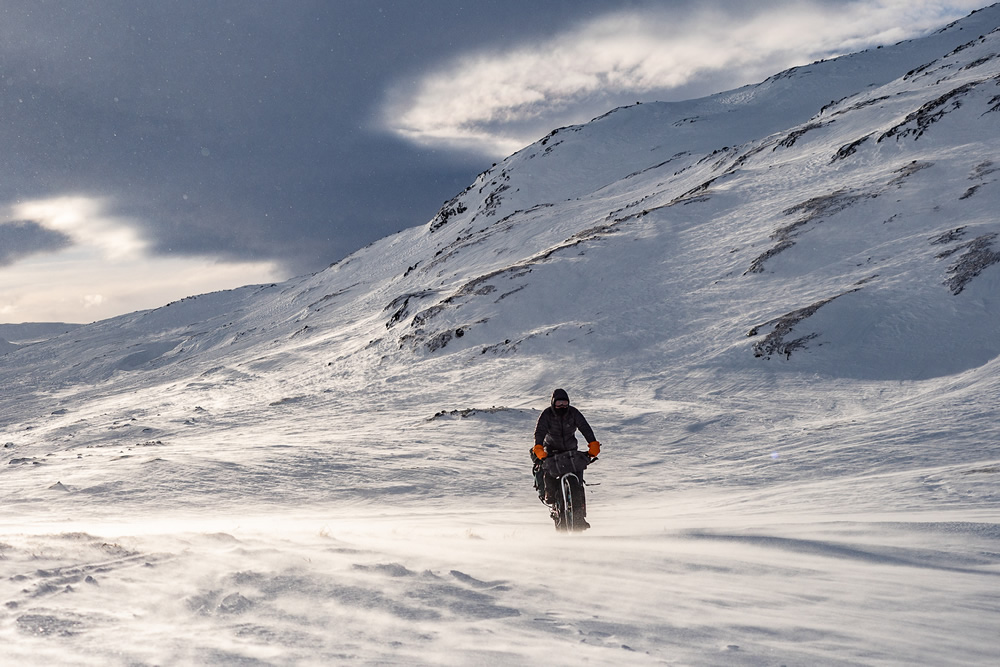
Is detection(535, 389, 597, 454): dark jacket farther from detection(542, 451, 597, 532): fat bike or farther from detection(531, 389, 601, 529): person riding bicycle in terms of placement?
detection(542, 451, 597, 532): fat bike

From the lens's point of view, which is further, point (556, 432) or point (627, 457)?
point (627, 457)

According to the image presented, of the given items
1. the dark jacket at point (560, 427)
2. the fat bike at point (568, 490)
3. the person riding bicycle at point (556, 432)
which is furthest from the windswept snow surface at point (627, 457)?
the dark jacket at point (560, 427)

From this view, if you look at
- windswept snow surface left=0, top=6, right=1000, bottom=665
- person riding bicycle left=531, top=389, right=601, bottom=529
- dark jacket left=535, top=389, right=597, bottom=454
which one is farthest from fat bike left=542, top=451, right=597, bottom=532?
windswept snow surface left=0, top=6, right=1000, bottom=665

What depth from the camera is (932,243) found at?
23.6 m

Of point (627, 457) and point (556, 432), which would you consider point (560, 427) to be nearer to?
point (556, 432)

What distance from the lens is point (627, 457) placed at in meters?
14.9

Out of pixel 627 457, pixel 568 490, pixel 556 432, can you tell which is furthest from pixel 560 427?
pixel 627 457

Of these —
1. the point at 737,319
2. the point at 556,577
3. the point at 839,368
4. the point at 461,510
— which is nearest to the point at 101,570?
the point at 556,577

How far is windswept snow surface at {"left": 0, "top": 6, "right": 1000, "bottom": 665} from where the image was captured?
3.76 m

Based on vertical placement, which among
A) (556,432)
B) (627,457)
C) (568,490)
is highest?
(556,432)

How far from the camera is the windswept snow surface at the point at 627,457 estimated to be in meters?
3.76

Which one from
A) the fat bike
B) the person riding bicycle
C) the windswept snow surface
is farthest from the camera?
the person riding bicycle

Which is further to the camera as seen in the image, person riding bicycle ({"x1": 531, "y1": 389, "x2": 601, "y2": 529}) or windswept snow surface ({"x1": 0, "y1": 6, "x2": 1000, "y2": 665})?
person riding bicycle ({"x1": 531, "y1": 389, "x2": 601, "y2": 529})

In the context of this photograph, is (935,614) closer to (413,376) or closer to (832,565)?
(832,565)
